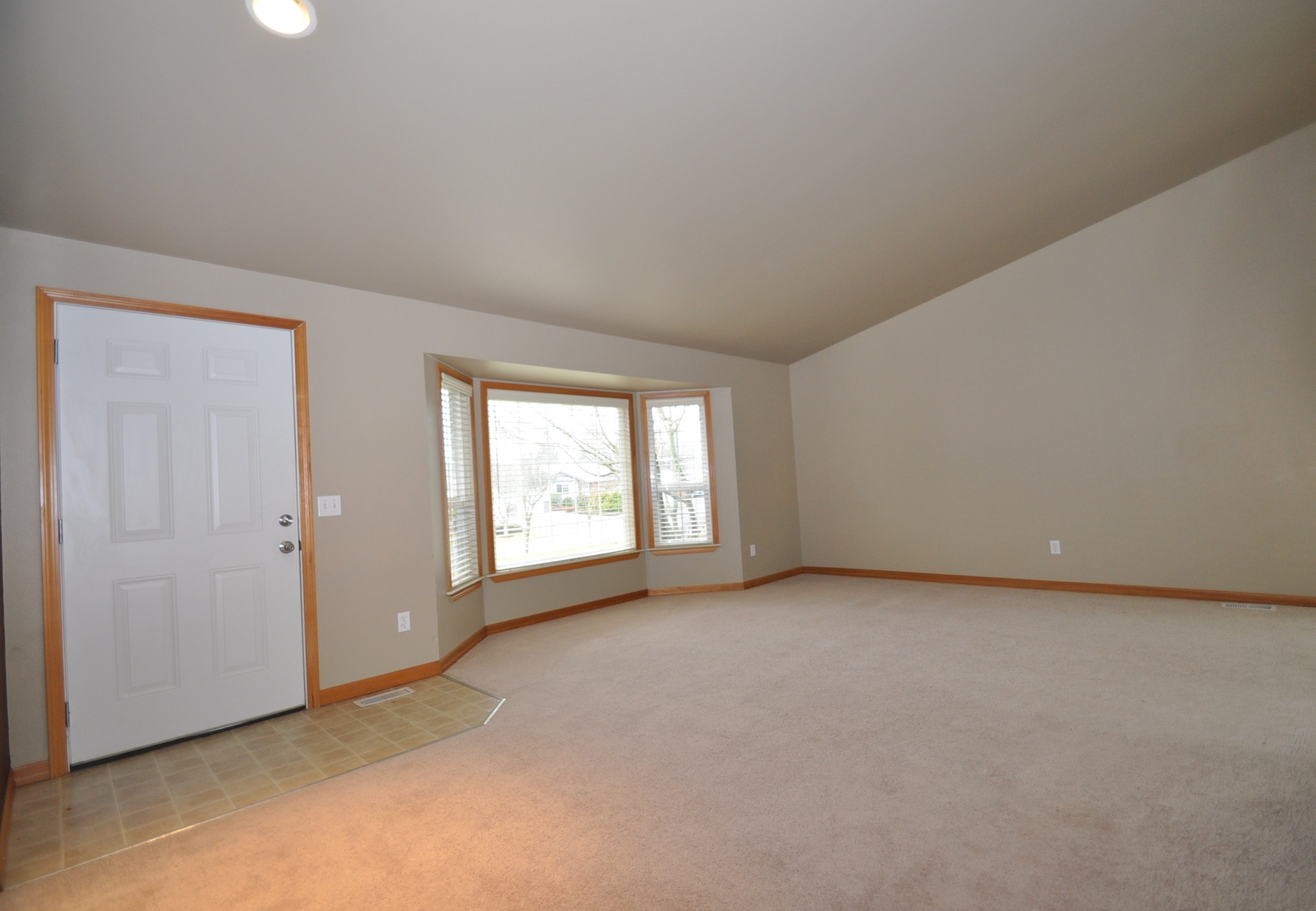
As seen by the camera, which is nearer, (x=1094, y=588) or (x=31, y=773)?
(x=31, y=773)

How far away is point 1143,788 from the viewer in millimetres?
2264

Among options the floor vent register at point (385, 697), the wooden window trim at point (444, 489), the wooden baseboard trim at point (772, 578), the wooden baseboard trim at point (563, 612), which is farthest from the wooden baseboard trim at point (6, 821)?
the wooden baseboard trim at point (772, 578)

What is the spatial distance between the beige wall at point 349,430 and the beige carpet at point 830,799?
0.82 meters

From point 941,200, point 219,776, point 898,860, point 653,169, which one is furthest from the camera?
point 941,200

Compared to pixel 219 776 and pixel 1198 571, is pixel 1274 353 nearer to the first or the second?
pixel 1198 571

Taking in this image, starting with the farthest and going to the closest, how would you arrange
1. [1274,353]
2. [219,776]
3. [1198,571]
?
[1198,571]
[1274,353]
[219,776]

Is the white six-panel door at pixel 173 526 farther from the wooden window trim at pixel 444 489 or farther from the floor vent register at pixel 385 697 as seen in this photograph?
the wooden window trim at pixel 444 489

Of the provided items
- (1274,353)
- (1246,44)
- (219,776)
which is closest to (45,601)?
(219,776)

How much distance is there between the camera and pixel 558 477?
5785 millimetres

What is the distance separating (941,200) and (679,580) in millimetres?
4023

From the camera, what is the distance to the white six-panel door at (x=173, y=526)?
3.01m

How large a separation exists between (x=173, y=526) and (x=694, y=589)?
437 cm

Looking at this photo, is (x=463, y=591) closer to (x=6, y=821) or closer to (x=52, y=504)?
(x=52, y=504)

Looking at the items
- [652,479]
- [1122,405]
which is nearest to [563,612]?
[652,479]
